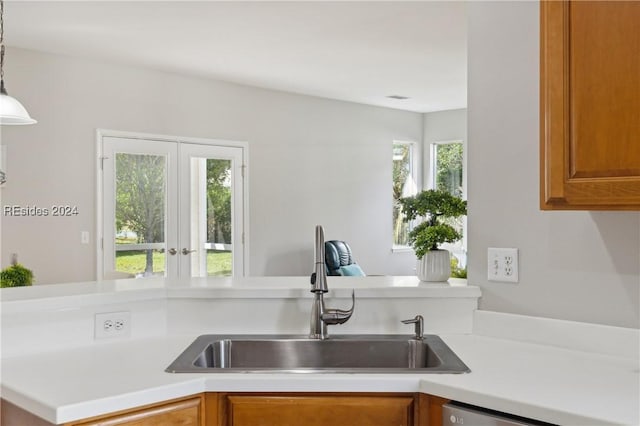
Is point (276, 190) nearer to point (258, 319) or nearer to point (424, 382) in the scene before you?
point (258, 319)

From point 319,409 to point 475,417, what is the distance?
392mm

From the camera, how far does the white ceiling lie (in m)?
4.04

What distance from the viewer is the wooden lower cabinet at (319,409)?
165cm

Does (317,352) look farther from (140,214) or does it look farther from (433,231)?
(140,214)

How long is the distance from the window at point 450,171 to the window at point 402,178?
0.24m

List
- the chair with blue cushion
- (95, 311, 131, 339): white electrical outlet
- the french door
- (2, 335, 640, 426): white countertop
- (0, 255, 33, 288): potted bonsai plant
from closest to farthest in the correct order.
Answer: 1. (2, 335, 640, 426): white countertop
2. (95, 311, 131, 339): white electrical outlet
3. (0, 255, 33, 288): potted bonsai plant
4. the french door
5. the chair with blue cushion

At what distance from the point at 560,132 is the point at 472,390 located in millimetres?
708

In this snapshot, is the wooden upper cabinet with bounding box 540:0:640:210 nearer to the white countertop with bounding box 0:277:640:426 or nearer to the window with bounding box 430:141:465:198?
the white countertop with bounding box 0:277:640:426

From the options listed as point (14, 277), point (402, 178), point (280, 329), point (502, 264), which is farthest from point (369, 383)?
point (402, 178)

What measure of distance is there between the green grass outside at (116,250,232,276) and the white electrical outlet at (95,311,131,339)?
11.8 feet

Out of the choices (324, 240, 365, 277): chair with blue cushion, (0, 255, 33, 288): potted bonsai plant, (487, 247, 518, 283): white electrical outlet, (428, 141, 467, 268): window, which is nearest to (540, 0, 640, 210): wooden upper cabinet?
(487, 247, 518, 283): white electrical outlet

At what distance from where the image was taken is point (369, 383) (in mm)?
1633

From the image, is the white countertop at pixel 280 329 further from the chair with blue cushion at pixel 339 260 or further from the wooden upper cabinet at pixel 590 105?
the chair with blue cushion at pixel 339 260

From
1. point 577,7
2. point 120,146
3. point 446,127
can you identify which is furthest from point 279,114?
point 577,7
